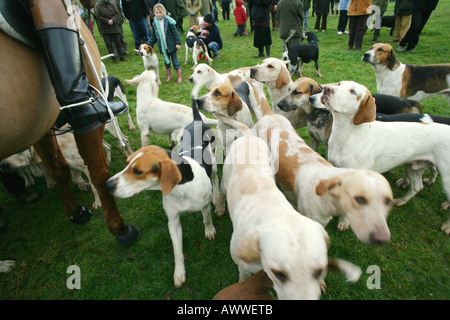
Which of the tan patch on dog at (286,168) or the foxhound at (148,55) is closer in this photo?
the tan patch on dog at (286,168)

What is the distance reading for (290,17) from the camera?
27.2 feet

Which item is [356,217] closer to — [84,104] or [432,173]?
[84,104]

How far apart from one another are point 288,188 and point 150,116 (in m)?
2.79

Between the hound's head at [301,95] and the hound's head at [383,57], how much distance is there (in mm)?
2006

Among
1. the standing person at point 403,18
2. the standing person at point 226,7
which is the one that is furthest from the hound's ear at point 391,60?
the standing person at point 226,7

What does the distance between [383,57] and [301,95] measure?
242cm

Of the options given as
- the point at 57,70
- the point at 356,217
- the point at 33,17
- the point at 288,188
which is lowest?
the point at 288,188

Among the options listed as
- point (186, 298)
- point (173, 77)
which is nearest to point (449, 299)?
point (186, 298)

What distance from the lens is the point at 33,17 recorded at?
5.17 ft

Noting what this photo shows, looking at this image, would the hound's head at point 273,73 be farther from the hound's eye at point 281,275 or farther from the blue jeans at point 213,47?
the blue jeans at point 213,47

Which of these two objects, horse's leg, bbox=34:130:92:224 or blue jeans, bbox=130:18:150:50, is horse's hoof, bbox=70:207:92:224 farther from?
blue jeans, bbox=130:18:150:50

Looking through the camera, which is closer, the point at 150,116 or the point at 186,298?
the point at 186,298

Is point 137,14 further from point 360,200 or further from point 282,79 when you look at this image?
point 360,200

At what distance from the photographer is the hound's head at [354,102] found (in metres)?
2.62
